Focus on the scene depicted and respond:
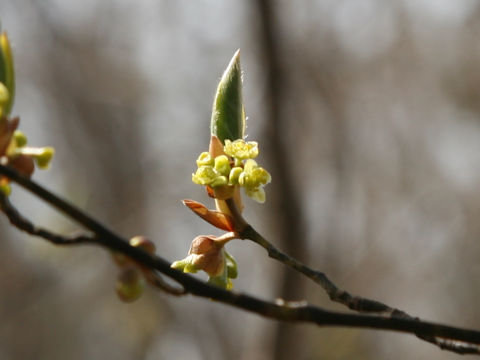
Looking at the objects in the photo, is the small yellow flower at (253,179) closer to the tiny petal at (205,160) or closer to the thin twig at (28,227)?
the tiny petal at (205,160)

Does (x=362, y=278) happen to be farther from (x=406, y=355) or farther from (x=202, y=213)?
(x=202, y=213)

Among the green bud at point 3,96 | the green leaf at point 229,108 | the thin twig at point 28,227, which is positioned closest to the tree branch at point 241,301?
Result: the thin twig at point 28,227

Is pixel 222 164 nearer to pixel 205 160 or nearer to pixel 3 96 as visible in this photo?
pixel 205 160

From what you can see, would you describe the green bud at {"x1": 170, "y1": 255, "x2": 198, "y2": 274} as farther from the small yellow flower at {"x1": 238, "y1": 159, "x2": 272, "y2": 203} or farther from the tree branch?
the tree branch

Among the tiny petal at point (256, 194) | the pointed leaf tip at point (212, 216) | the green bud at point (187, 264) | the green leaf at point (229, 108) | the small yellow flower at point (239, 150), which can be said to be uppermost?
the green leaf at point (229, 108)

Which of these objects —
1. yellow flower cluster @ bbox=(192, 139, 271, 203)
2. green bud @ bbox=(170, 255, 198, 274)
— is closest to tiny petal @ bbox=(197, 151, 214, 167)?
yellow flower cluster @ bbox=(192, 139, 271, 203)

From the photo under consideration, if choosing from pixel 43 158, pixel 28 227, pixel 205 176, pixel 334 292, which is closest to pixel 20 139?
pixel 43 158
